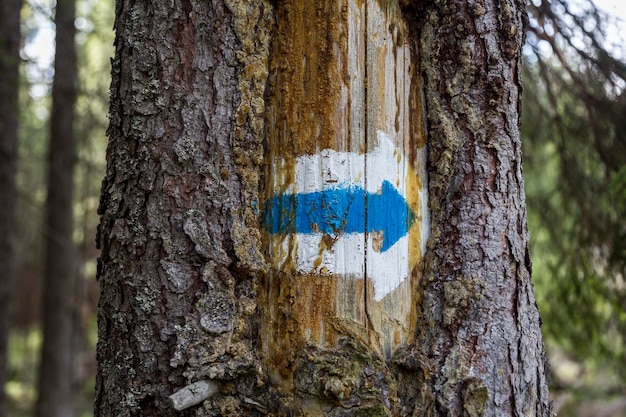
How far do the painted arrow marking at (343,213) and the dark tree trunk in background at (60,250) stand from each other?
522cm

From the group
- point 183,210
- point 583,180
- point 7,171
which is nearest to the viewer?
point 183,210

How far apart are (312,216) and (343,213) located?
84 mm

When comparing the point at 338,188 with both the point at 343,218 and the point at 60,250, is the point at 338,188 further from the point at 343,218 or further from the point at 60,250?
the point at 60,250

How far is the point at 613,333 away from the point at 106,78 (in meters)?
6.53

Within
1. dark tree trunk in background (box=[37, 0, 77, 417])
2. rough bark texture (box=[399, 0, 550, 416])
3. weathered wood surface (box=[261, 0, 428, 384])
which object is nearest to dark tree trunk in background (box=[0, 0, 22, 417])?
dark tree trunk in background (box=[37, 0, 77, 417])

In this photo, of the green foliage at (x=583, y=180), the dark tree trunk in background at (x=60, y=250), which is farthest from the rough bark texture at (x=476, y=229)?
the dark tree trunk in background at (x=60, y=250)

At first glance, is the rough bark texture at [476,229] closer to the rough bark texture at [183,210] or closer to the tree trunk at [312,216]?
the tree trunk at [312,216]

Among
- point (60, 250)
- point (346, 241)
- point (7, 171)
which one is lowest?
point (60, 250)

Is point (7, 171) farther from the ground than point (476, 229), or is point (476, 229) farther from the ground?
point (7, 171)

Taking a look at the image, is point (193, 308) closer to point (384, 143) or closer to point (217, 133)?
point (217, 133)

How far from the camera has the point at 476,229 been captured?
154 cm

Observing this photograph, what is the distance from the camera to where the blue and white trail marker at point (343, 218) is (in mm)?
1517

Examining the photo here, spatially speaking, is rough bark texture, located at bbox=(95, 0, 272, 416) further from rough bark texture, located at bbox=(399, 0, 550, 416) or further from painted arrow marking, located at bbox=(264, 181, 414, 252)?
rough bark texture, located at bbox=(399, 0, 550, 416)

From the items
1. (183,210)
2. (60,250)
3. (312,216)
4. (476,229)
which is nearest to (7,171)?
(60,250)
